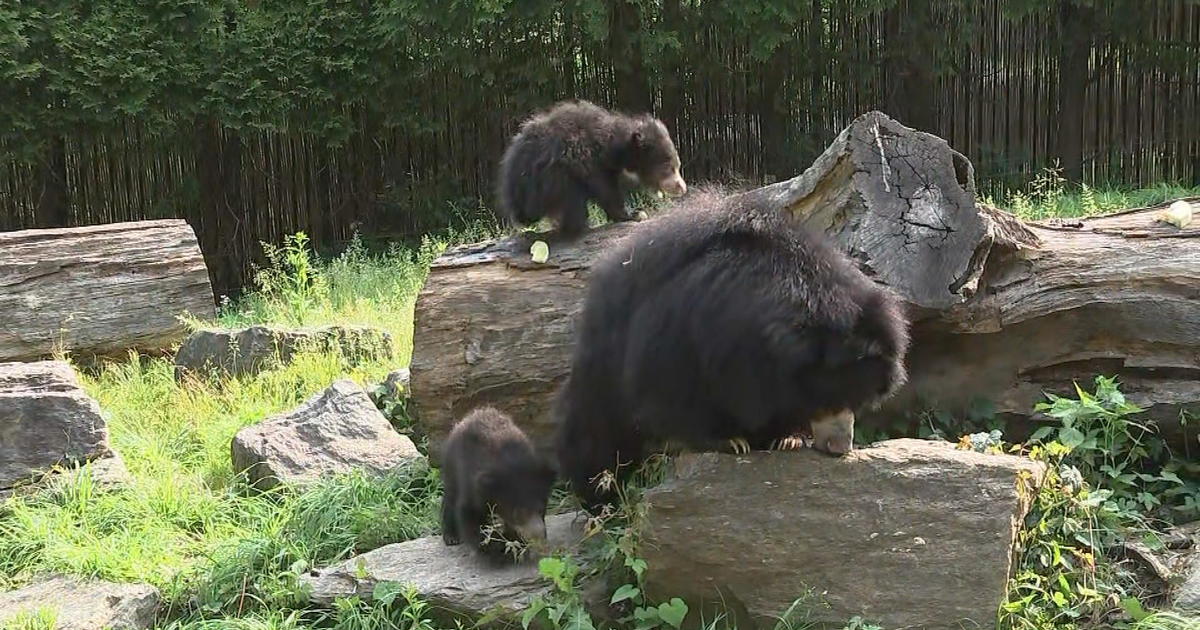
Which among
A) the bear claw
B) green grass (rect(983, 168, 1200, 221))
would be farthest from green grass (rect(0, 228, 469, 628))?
green grass (rect(983, 168, 1200, 221))

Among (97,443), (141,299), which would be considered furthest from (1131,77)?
(97,443)

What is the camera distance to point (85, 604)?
3.70m

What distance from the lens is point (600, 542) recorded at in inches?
140

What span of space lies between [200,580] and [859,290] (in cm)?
248

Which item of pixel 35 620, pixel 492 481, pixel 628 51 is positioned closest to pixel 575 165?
pixel 492 481

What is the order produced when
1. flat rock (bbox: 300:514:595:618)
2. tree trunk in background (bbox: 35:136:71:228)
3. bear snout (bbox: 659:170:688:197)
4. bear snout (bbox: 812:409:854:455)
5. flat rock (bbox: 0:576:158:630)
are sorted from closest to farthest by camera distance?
1. bear snout (bbox: 812:409:854:455)
2. flat rock (bbox: 300:514:595:618)
3. flat rock (bbox: 0:576:158:630)
4. bear snout (bbox: 659:170:688:197)
5. tree trunk in background (bbox: 35:136:71:228)

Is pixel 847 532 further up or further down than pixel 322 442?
further up

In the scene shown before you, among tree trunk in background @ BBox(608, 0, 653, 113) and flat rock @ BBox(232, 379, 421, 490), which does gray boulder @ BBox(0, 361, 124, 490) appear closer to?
flat rock @ BBox(232, 379, 421, 490)

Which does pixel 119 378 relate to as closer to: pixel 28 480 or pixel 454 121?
pixel 28 480

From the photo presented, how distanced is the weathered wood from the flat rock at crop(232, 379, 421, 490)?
227cm

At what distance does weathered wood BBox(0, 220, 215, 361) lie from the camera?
656 cm

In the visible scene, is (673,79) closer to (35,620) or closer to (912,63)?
(912,63)

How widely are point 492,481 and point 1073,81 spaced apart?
396 inches

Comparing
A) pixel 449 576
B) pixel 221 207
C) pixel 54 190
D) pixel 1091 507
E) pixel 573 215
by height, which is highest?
pixel 573 215
